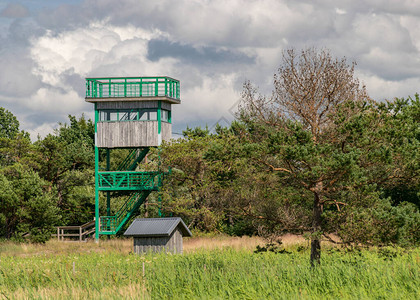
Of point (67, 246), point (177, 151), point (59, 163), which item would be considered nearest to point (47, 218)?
point (67, 246)

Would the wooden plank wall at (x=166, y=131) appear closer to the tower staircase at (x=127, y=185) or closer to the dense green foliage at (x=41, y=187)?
the tower staircase at (x=127, y=185)

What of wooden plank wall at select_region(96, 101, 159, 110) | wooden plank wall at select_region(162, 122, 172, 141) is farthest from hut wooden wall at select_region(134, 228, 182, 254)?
wooden plank wall at select_region(96, 101, 159, 110)

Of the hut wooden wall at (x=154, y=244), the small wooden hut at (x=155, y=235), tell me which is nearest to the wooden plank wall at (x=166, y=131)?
the small wooden hut at (x=155, y=235)

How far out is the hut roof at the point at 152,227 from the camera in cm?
2689

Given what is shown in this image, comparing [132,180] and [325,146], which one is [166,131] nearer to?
[132,180]

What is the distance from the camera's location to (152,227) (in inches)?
1080

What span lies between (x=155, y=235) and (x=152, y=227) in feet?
1.68

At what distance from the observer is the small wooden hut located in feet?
88.5

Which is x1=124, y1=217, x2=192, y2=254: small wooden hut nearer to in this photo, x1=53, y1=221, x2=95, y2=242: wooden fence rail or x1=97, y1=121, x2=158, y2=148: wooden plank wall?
x1=97, y1=121, x2=158, y2=148: wooden plank wall

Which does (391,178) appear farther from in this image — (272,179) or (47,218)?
(47,218)

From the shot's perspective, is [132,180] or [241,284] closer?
[241,284]

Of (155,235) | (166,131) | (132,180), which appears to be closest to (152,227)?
(155,235)

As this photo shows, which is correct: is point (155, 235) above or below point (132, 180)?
below

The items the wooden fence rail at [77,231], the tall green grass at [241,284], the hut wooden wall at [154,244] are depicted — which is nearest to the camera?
the tall green grass at [241,284]
